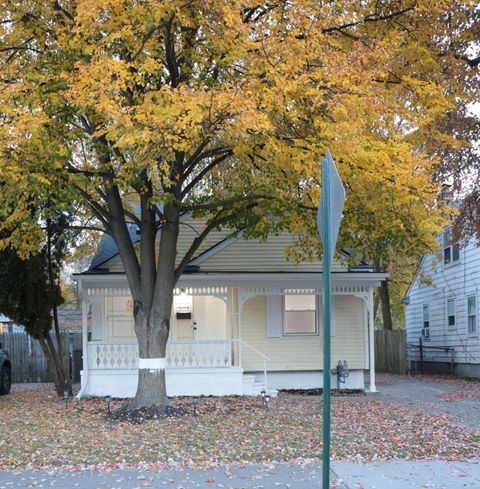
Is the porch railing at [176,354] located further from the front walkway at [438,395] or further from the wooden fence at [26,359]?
the wooden fence at [26,359]

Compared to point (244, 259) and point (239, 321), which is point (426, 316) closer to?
point (244, 259)

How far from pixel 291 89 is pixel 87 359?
946 centimetres

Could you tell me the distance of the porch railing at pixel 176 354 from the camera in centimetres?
1662

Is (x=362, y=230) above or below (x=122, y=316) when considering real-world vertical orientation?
above

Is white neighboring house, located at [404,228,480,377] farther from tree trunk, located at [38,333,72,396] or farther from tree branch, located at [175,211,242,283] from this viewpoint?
tree trunk, located at [38,333,72,396]

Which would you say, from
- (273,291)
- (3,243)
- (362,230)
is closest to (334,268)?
(273,291)

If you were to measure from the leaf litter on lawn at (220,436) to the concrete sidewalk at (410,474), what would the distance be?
0.36 m

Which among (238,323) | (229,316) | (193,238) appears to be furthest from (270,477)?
(193,238)

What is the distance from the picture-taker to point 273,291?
17297 mm

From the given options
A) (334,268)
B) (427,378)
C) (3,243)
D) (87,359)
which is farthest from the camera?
(427,378)

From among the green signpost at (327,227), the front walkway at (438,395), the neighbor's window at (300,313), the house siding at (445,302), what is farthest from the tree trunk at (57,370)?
the house siding at (445,302)

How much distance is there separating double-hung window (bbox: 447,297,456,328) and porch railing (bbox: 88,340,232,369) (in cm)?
1217

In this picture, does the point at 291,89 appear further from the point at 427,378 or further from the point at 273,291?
the point at 427,378

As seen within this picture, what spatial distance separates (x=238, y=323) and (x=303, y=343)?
6.33 ft
